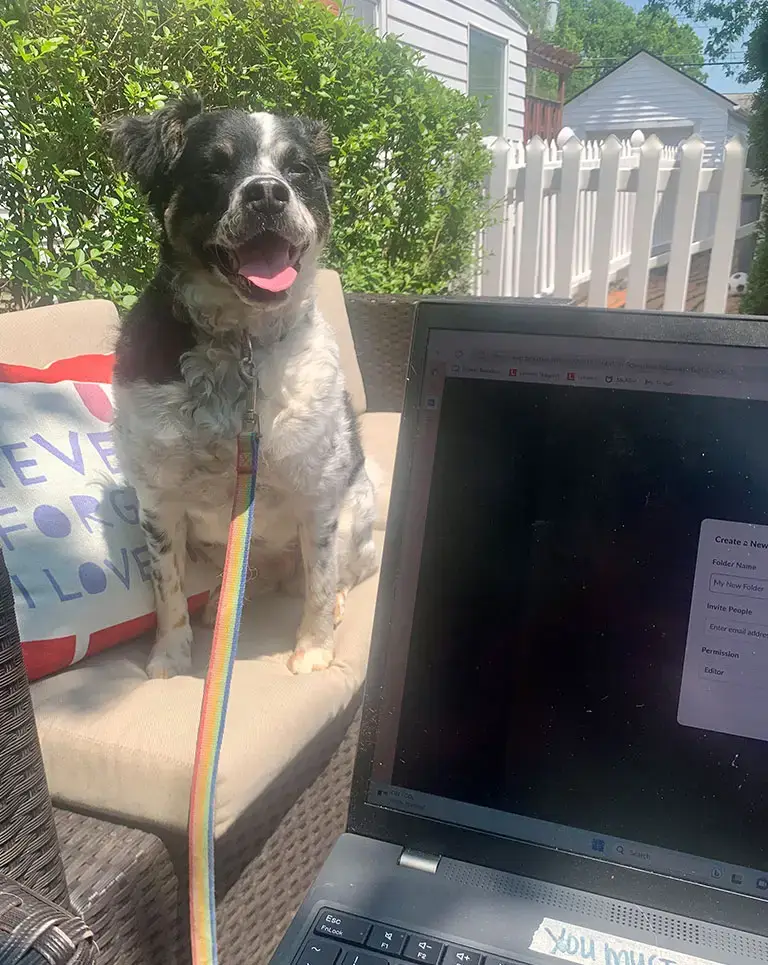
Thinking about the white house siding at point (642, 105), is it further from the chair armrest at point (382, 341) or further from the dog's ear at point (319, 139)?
the dog's ear at point (319, 139)

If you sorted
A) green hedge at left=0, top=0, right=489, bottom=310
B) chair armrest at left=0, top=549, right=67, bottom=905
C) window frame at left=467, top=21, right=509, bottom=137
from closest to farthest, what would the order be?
chair armrest at left=0, top=549, right=67, bottom=905 < green hedge at left=0, top=0, right=489, bottom=310 < window frame at left=467, top=21, right=509, bottom=137

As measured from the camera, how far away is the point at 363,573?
2420 millimetres

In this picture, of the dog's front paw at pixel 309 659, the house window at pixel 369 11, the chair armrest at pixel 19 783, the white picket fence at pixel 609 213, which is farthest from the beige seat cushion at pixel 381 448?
the house window at pixel 369 11

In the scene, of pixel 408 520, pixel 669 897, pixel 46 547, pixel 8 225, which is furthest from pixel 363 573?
pixel 8 225

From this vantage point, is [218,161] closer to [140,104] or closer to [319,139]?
[319,139]

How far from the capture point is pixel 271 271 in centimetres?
197

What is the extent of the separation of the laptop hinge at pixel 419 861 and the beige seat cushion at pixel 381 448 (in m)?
1.74

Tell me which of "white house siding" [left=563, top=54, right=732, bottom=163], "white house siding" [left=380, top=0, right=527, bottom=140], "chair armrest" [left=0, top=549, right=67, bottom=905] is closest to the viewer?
"chair armrest" [left=0, top=549, right=67, bottom=905]

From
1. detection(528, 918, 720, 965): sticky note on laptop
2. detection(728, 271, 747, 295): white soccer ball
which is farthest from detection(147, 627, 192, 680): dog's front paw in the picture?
detection(728, 271, 747, 295): white soccer ball

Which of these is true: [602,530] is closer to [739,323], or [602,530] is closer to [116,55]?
[739,323]

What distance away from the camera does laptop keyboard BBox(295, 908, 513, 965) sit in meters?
0.78

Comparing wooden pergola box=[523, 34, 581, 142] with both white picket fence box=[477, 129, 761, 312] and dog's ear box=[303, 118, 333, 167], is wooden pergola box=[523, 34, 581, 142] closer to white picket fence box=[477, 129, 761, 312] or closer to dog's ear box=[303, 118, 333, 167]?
white picket fence box=[477, 129, 761, 312]

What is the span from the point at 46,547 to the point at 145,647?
1.38 ft

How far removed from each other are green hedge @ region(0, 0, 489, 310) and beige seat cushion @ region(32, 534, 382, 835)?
1714 mm
